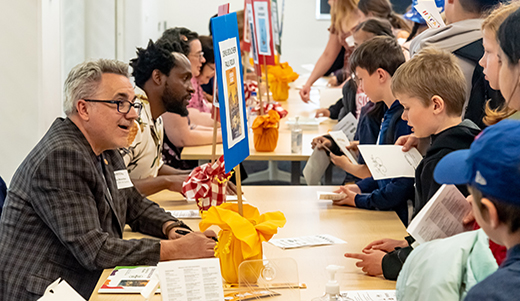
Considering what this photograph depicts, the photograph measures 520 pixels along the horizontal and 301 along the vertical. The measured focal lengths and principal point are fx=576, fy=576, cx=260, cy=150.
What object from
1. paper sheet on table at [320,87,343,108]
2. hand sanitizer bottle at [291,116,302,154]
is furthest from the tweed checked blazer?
paper sheet on table at [320,87,343,108]

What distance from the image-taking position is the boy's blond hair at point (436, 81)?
1945 mm

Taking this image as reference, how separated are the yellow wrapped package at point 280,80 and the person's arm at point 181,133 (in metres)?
2.13

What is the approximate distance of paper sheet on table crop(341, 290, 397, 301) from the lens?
5.17 feet

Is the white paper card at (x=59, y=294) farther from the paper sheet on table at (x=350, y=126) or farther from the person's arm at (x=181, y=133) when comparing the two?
the paper sheet on table at (x=350, y=126)

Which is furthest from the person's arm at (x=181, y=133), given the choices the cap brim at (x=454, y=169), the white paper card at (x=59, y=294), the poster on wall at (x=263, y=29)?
the cap brim at (x=454, y=169)

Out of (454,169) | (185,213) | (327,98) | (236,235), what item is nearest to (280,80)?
(327,98)

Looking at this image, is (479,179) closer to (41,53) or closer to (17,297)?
(17,297)

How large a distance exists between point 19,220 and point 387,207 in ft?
4.75

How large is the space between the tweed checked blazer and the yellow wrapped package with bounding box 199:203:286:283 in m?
0.27

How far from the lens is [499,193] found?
0.88 meters

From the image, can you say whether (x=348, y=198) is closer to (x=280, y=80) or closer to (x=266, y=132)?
(x=266, y=132)

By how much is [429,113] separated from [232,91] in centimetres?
70

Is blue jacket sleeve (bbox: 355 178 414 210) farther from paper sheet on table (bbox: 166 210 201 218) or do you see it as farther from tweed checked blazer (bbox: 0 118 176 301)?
tweed checked blazer (bbox: 0 118 176 301)

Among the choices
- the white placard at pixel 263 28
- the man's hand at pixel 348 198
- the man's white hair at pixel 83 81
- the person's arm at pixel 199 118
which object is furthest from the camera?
the white placard at pixel 263 28
